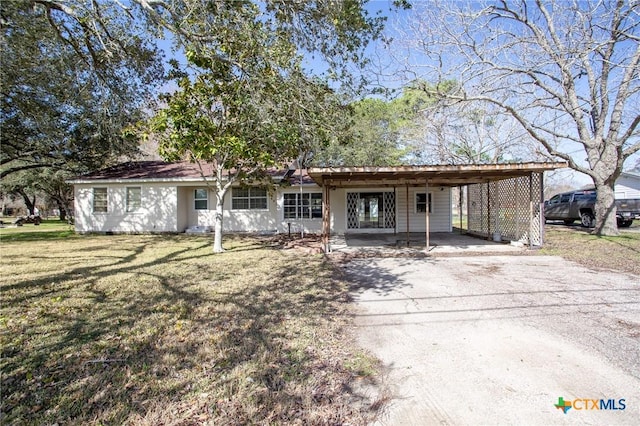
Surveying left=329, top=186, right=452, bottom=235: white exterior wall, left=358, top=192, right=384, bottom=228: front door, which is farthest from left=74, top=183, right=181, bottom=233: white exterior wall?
left=358, top=192, right=384, bottom=228: front door

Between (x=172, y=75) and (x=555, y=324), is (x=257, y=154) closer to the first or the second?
(x=172, y=75)

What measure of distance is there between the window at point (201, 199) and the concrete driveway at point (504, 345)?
10642mm

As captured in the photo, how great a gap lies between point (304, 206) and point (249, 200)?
255 cm

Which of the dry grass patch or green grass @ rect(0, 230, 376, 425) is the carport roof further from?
green grass @ rect(0, 230, 376, 425)

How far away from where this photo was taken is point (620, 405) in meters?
2.29

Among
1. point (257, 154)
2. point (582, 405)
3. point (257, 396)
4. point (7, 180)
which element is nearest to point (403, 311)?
point (582, 405)

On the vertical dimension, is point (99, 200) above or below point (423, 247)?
above

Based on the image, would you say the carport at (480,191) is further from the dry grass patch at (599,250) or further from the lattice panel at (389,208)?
the dry grass patch at (599,250)

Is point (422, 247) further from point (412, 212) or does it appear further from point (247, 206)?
point (247, 206)

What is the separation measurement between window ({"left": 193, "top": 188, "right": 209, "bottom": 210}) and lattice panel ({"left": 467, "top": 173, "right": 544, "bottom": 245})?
1189cm

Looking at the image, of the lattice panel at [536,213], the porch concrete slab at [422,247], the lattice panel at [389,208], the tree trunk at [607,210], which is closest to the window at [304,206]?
the lattice panel at [389,208]

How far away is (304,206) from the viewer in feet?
48.5

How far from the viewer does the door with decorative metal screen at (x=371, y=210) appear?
14.7 m

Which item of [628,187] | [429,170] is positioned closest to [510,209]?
[429,170]
